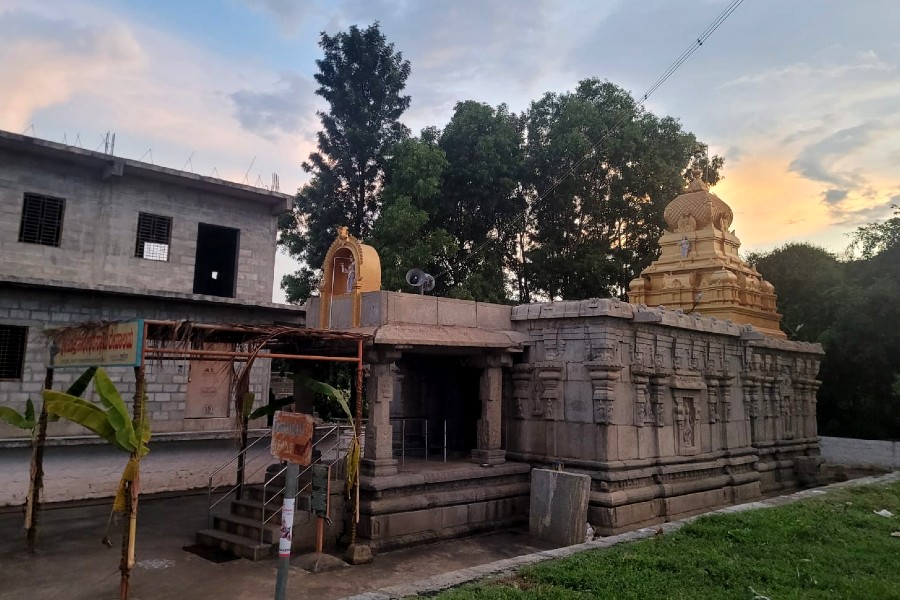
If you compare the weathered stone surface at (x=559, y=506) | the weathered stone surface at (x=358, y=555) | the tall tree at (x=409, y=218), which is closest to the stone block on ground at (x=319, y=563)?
the weathered stone surface at (x=358, y=555)

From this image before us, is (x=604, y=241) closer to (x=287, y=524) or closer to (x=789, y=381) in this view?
(x=789, y=381)

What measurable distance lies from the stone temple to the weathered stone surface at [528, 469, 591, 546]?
0.79m

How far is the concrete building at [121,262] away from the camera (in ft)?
42.2

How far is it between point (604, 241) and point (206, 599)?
2316 cm

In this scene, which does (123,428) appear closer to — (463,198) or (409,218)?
(409,218)

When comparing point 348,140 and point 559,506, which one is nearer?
point 559,506

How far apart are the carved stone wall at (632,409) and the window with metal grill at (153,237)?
878cm

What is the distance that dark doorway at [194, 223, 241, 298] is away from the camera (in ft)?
54.3

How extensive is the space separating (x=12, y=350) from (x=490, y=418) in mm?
9767

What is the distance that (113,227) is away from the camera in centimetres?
1462

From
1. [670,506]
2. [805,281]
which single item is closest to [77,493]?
[670,506]

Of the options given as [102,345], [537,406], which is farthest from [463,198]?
[102,345]

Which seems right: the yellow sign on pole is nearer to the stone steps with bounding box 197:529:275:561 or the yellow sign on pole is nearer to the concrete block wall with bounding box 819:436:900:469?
the stone steps with bounding box 197:529:275:561

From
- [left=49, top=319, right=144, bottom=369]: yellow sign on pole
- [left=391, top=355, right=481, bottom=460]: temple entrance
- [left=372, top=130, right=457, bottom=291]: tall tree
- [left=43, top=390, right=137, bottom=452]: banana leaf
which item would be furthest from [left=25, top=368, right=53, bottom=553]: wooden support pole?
[left=372, top=130, right=457, bottom=291]: tall tree
